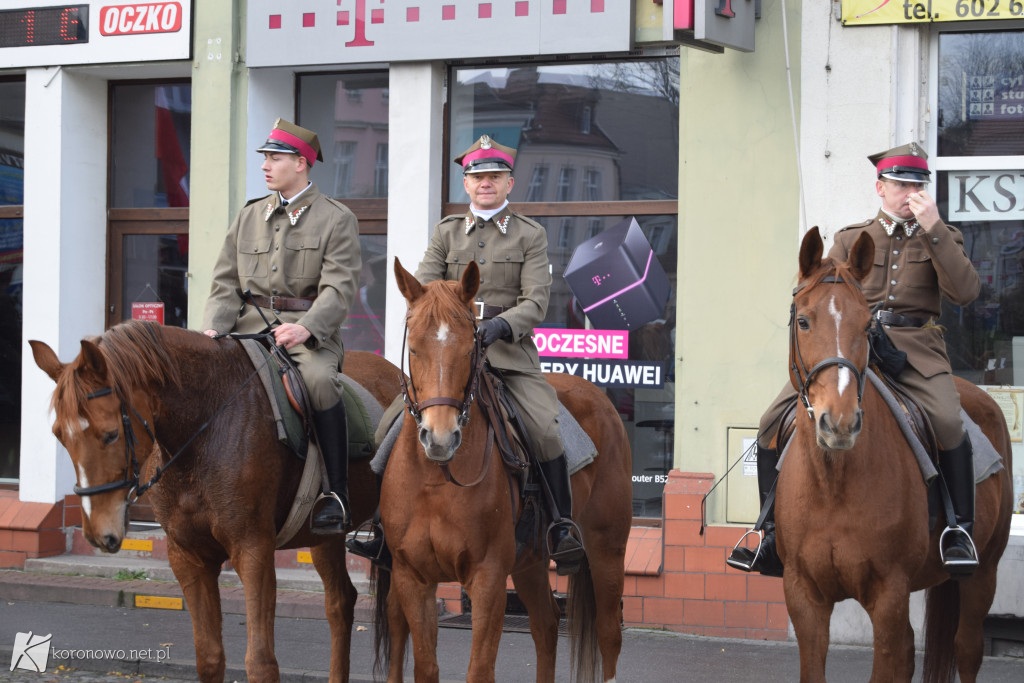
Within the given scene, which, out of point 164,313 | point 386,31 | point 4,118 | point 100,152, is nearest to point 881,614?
point 386,31

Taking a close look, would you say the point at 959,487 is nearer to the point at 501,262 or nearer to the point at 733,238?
the point at 501,262

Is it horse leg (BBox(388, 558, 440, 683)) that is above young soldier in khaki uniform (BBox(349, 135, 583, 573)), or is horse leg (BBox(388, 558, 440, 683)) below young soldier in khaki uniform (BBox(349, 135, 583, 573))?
below

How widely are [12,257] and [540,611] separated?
729 cm

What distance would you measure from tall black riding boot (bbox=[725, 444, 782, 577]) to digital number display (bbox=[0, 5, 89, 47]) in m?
7.45

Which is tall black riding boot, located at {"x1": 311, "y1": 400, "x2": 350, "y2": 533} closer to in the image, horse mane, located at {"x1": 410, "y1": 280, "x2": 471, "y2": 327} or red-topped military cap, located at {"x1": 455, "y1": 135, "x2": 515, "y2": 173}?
horse mane, located at {"x1": 410, "y1": 280, "x2": 471, "y2": 327}

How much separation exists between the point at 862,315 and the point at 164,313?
7598mm

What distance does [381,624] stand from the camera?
674cm

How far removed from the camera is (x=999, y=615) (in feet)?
27.7

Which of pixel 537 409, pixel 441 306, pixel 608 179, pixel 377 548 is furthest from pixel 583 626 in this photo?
pixel 608 179

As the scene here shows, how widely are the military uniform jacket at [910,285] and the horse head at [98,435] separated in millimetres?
3540

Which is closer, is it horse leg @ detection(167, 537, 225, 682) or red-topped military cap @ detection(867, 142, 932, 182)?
horse leg @ detection(167, 537, 225, 682)

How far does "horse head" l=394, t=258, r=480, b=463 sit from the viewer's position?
500cm

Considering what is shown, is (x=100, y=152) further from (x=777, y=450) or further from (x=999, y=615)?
(x=999, y=615)

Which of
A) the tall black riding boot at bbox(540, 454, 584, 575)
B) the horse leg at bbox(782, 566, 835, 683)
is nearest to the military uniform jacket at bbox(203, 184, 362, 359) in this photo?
the tall black riding boot at bbox(540, 454, 584, 575)
